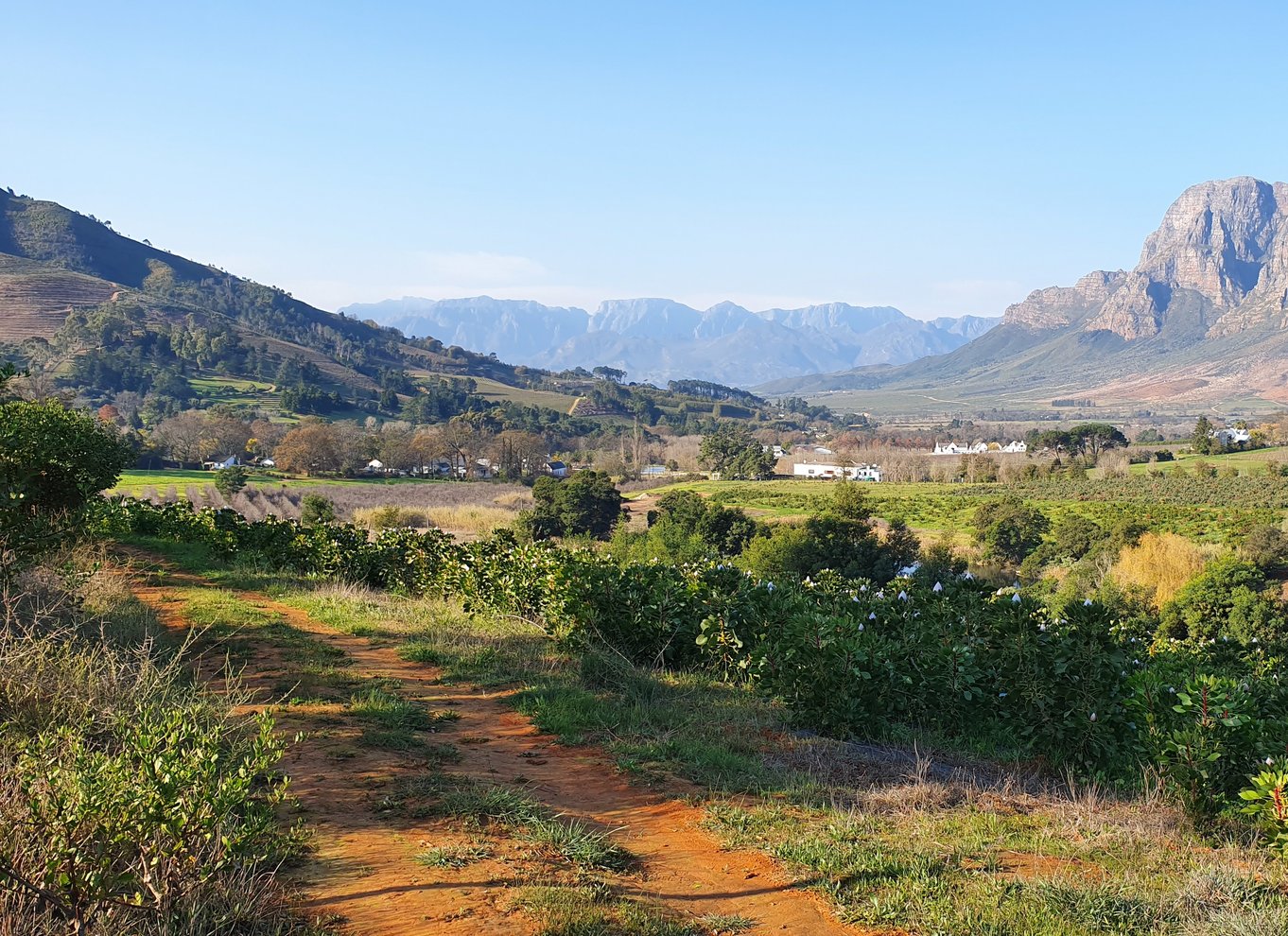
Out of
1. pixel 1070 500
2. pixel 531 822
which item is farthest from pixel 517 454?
pixel 531 822

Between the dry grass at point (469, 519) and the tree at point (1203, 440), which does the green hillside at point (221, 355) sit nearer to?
the dry grass at point (469, 519)

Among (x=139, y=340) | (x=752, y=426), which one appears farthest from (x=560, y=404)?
(x=139, y=340)

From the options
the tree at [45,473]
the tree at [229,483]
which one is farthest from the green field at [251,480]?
the tree at [45,473]

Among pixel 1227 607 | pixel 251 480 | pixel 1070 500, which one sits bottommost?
pixel 251 480

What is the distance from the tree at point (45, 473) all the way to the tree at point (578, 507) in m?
35.6

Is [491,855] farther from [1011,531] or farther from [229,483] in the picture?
[229,483]

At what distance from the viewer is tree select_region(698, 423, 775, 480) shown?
91.3 metres

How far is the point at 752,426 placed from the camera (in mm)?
160750

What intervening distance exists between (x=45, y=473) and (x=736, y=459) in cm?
8565

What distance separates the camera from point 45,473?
34.5 feet

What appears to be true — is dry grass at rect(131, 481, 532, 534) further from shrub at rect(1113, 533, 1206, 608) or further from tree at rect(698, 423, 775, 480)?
shrub at rect(1113, 533, 1206, 608)

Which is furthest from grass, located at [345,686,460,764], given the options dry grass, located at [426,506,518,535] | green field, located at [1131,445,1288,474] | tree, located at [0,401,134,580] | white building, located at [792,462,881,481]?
white building, located at [792,462,881,481]

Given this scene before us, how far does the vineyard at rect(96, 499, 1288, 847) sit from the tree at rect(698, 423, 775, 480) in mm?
81185

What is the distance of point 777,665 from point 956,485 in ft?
261
